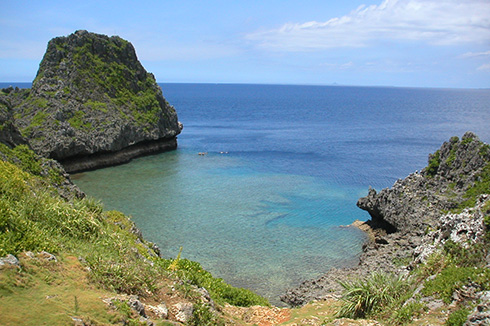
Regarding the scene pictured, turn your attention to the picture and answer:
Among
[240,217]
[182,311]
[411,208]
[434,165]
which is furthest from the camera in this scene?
[240,217]

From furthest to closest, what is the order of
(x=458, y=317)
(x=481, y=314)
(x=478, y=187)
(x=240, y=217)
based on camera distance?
(x=240, y=217)
(x=478, y=187)
(x=458, y=317)
(x=481, y=314)

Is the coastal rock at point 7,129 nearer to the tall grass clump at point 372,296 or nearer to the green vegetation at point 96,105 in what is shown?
the tall grass clump at point 372,296

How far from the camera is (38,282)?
10.0m

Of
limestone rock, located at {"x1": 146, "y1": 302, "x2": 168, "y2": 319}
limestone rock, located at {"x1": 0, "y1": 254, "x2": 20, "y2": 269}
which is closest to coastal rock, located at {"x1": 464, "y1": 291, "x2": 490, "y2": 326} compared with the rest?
limestone rock, located at {"x1": 146, "y1": 302, "x2": 168, "y2": 319}

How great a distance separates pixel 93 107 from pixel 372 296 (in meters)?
56.3

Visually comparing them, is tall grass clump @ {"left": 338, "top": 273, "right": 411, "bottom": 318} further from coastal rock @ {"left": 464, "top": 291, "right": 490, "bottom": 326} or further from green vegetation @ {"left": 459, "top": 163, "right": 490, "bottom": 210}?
green vegetation @ {"left": 459, "top": 163, "right": 490, "bottom": 210}

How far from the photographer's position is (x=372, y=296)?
45.8ft

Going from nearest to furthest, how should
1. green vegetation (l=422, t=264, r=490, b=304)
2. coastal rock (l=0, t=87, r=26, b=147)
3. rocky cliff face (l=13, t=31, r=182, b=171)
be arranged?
1. green vegetation (l=422, t=264, r=490, b=304)
2. coastal rock (l=0, t=87, r=26, b=147)
3. rocky cliff face (l=13, t=31, r=182, b=171)

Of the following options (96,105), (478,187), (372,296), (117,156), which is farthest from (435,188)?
(96,105)

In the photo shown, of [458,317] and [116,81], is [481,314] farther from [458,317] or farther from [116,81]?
[116,81]

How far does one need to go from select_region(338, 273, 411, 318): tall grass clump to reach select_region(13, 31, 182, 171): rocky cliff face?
46.6 metres

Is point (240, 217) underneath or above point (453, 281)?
underneath

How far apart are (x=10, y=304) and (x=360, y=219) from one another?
1270 inches

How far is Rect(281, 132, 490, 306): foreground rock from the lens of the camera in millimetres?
23828
